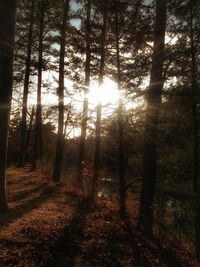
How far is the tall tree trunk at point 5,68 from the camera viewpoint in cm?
830

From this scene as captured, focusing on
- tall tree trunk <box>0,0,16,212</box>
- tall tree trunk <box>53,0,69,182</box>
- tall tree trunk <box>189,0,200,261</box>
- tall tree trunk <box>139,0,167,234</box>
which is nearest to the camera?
tall tree trunk <box>0,0,16,212</box>

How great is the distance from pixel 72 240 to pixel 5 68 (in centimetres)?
446

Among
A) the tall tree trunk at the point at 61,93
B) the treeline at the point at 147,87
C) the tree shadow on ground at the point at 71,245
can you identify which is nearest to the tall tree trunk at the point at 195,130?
the treeline at the point at 147,87

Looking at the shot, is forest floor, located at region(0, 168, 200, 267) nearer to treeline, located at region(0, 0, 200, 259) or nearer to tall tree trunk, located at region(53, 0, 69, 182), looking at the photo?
treeline, located at region(0, 0, 200, 259)

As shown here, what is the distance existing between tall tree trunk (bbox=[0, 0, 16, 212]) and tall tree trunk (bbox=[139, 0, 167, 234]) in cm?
376

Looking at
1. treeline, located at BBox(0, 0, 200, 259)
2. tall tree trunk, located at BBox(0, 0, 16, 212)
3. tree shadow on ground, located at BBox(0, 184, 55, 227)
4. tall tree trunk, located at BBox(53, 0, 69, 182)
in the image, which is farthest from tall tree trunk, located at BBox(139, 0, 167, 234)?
tall tree trunk, located at BBox(53, 0, 69, 182)

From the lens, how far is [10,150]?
1371 inches

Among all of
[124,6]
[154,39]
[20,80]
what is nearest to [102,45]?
[124,6]

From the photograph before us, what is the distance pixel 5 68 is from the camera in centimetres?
838

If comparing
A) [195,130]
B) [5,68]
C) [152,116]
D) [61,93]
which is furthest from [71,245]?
[61,93]

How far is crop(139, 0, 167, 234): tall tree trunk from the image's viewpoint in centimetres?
920

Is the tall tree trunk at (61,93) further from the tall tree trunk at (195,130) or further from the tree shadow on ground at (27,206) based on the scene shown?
the tall tree trunk at (195,130)

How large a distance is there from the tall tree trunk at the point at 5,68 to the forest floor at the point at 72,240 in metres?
1.33

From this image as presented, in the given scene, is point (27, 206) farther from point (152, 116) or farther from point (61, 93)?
point (61, 93)
